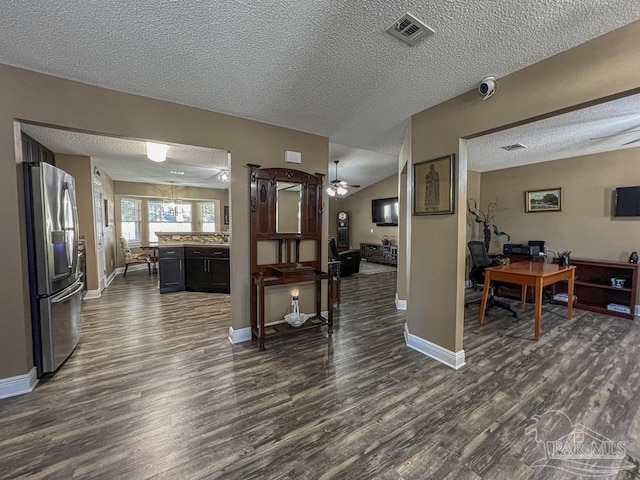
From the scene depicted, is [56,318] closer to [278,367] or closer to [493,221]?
[278,367]

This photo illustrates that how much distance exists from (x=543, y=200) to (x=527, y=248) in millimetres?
995

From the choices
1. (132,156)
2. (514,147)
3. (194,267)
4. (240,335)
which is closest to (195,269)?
(194,267)

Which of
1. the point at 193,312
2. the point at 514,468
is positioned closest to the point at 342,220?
the point at 193,312

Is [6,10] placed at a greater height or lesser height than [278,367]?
greater

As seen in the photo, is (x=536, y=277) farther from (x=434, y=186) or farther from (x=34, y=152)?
(x=34, y=152)

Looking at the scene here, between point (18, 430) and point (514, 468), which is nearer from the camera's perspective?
point (514, 468)

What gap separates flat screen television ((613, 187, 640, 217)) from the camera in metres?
3.79

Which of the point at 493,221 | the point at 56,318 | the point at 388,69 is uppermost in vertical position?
the point at 388,69

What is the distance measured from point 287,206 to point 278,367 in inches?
70.3

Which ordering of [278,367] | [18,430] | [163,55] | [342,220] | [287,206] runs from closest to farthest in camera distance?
[18,430]
[163,55]
[278,367]
[287,206]
[342,220]

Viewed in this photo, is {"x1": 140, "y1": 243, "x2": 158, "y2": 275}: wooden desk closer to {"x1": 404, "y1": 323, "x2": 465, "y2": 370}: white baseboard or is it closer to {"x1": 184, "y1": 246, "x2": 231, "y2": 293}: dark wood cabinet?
{"x1": 184, "y1": 246, "x2": 231, "y2": 293}: dark wood cabinet

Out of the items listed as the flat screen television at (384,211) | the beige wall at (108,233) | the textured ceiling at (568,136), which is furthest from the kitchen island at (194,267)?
the flat screen television at (384,211)

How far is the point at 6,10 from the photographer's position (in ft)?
4.75

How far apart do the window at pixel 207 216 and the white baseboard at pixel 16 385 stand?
6.65 metres
